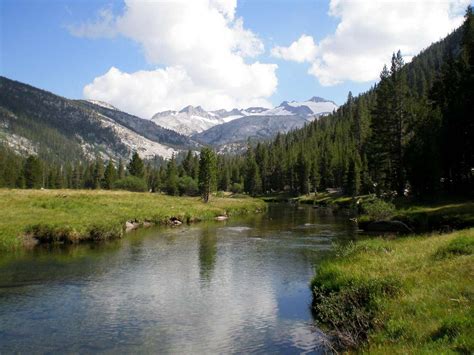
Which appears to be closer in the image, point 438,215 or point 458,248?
point 458,248

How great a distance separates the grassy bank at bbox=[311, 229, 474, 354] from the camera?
40.4 feet

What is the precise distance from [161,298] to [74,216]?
31408mm

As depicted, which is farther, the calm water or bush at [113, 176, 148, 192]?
bush at [113, 176, 148, 192]

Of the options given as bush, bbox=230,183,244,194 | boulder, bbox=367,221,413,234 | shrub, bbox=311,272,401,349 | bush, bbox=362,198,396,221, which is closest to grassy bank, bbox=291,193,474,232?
bush, bbox=362,198,396,221

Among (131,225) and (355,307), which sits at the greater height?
(131,225)

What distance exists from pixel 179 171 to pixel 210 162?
7459cm

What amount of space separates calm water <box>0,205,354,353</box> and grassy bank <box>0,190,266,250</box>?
445 centimetres

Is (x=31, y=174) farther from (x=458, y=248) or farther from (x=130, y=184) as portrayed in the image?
(x=458, y=248)

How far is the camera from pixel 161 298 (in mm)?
25672

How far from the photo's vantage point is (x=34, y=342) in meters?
18.5

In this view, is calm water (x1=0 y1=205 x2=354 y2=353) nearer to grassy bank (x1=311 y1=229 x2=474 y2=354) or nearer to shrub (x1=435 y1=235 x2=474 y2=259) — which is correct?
grassy bank (x1=311 y1=229 x2=474 y2=354)

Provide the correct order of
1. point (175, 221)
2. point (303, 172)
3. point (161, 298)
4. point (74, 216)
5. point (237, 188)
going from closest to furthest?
point (161, 298) < point (74, 216) < point (175, 221) < point (303, 172) < point (237, 188)

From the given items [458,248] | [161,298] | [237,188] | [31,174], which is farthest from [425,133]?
[31,174]

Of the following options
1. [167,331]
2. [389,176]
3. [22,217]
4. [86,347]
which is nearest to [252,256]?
[167,331]
